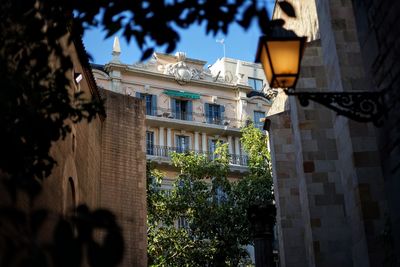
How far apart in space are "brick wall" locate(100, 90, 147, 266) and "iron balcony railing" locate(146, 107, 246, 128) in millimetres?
18423

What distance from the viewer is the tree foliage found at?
27.8 m

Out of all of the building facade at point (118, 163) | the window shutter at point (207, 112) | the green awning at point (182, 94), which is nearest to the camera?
the building facade at point (118, 163)

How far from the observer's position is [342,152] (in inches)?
352

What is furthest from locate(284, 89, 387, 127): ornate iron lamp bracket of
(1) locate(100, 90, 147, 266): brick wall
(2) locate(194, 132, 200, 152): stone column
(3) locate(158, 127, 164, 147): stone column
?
(2) locate(194, 132, 200, 152): stone column

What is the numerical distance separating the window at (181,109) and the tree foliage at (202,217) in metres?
10.2

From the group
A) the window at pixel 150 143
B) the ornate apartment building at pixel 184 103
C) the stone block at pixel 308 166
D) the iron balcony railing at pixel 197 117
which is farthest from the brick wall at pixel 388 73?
the iron balcony railing at pixel 197 117

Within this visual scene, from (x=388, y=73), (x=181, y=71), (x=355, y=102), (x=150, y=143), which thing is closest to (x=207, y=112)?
(x=181, y=71)

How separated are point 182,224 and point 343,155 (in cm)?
2585

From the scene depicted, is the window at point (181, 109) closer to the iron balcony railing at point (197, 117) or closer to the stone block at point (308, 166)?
the iron balcony railing at point (197, 117)

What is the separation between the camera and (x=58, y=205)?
12016mm

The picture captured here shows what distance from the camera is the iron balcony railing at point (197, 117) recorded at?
38.7 meters

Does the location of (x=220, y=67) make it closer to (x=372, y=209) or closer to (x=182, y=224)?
(x=182, y=224)

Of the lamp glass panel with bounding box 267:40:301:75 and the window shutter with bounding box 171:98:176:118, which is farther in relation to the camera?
the window shutter with bounding box 171:98:176:118

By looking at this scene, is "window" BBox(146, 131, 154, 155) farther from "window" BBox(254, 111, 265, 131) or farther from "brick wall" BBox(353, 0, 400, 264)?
"brick wall" BBox(353, 0, 400, 264)
